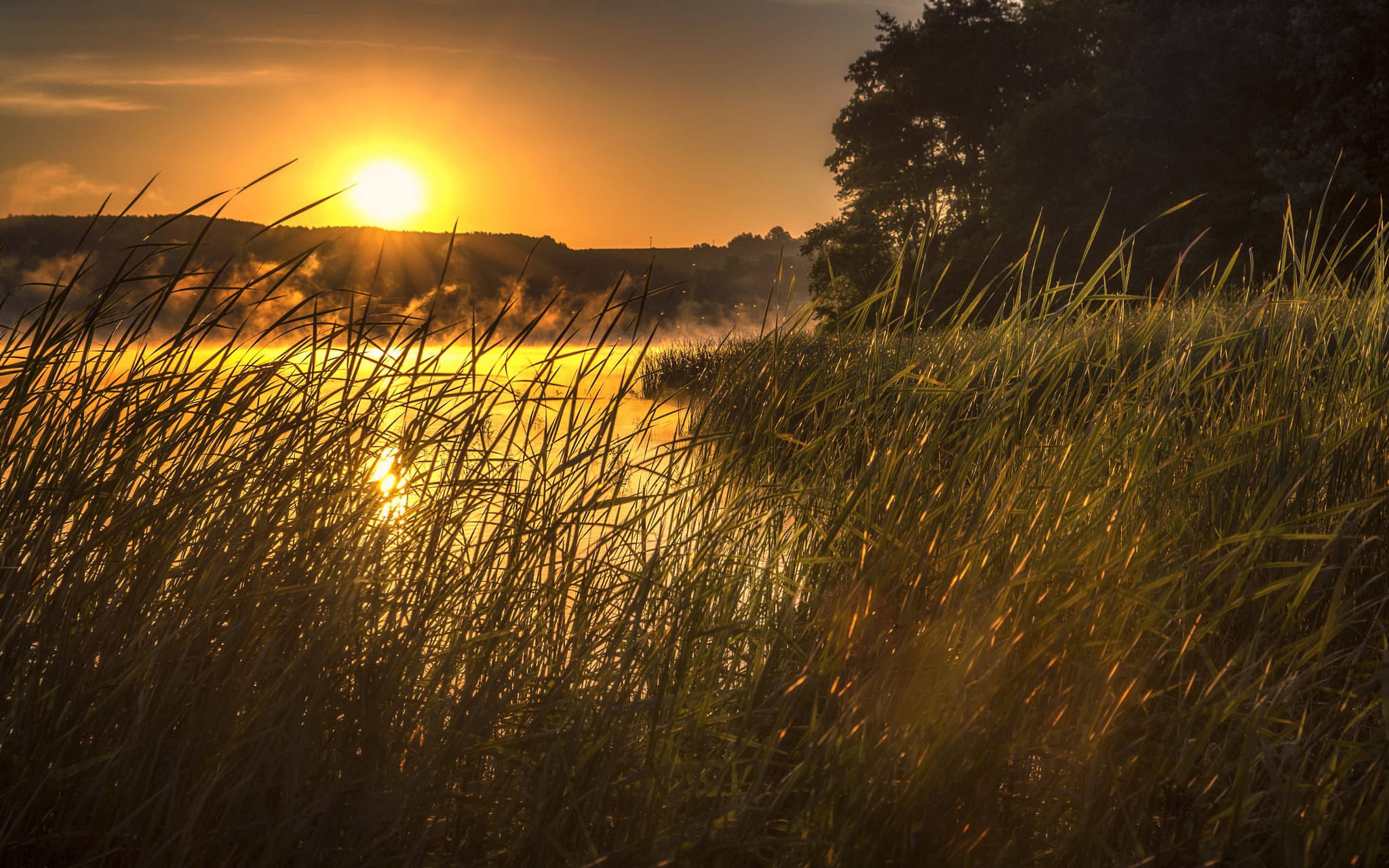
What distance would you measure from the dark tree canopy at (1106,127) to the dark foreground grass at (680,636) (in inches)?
411

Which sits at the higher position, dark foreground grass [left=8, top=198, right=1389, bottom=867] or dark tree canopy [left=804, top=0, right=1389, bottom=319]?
dark tree canopy [left=804, top=0, right=1389, bottom=319]

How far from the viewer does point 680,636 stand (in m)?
1.44

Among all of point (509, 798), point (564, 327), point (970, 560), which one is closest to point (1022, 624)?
point (970, 560)

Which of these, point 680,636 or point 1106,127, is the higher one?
point 1106,127

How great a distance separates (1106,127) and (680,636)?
72.2ft

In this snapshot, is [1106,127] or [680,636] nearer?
[680,636]

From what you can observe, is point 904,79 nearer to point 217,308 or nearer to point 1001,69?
point 1001,69

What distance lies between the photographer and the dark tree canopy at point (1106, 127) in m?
16.5

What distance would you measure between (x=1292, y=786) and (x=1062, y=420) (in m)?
0.99

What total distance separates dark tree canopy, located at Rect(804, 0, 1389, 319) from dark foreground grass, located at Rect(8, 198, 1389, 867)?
10428mm

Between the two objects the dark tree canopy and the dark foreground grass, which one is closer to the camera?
the dark foreground grass

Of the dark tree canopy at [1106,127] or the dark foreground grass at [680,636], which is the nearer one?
the dark foreground grass at [680,636]

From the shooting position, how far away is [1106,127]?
19953mm

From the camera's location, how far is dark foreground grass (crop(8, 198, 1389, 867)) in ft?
3.92
